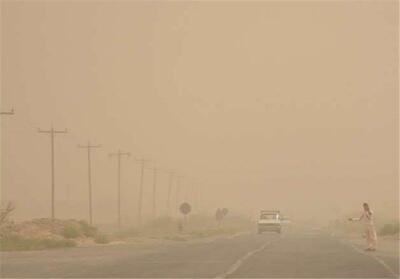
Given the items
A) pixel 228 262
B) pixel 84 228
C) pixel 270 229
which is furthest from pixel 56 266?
pixel 270 229

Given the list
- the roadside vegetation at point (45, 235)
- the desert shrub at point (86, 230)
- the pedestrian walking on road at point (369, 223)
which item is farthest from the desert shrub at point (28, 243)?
the pedestrian walking on road at point (369, 223)

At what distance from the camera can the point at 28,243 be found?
151ft

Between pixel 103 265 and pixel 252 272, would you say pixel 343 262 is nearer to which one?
pixel 252 272

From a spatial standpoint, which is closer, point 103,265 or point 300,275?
point 300,275

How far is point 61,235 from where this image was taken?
180 ft

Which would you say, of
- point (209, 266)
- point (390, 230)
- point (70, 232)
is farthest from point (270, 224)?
point (209, 266)

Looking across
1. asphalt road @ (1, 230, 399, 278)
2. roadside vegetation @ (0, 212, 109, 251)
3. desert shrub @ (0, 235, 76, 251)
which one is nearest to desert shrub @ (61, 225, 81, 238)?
roadside vegetation @ (0, 212, 109, 251)

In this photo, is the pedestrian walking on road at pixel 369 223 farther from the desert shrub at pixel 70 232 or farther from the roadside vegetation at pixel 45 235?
the desert shrub at pixel 70 232

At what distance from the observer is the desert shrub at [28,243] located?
1756 inches

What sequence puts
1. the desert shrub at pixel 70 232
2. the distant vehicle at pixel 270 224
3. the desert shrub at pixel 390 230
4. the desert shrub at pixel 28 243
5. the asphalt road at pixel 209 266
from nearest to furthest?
the asphalt road at pixel 209 266, the desert shrub at pixel 28 243, the desert shrub at pixel 70 232, the desert shrub at pixel 390 230, the distant vehicle at pixel 270 224

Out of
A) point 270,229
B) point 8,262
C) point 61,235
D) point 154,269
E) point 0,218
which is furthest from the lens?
point 270,229

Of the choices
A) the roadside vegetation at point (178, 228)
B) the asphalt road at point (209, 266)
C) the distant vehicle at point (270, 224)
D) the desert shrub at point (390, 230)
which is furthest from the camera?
the roadside vegetation at point (178, 228)

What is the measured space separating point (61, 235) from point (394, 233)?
87.0 ft

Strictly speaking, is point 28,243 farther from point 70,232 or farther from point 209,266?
point 209,266
